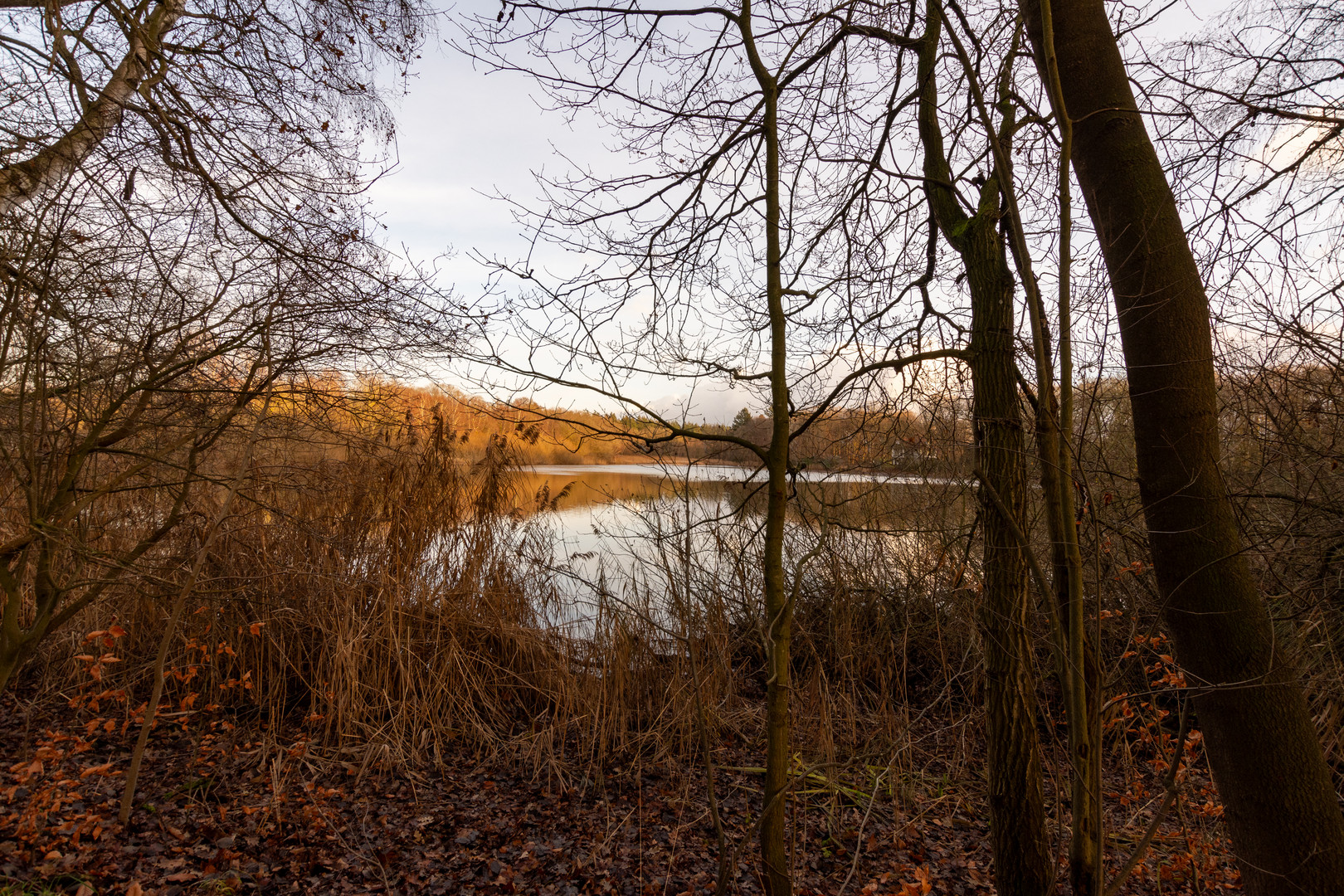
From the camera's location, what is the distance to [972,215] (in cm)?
274

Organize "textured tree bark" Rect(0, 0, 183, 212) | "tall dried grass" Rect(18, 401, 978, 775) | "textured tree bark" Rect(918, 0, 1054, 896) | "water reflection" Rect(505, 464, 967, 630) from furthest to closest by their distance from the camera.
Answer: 1. "water reflection" Rect(505, 464, 967, 630)
2. "tall dried grass" Rect(18, 401, 978, 775)
3. "textured tree bark" Rect(0, 0, 183, 212)
4. "textured tree bark" Rect(918, 0, 1054, 896)

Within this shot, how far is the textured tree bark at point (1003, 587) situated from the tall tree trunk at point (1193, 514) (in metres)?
0.37

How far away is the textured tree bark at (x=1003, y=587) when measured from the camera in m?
2.44

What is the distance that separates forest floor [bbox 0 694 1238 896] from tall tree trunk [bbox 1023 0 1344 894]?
68 centimetres

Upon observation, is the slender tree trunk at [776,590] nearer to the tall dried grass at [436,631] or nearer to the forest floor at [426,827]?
the forest floor at [426,827]

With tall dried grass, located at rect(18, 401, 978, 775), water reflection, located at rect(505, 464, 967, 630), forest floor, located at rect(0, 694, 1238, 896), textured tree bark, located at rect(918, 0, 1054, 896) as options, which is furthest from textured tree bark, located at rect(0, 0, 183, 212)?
textured tree bark, located at rect(918, 0, 1054, 896)

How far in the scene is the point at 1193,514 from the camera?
217 cm

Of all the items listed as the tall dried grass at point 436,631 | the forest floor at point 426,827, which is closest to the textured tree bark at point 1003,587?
the forest floor at point 426,827

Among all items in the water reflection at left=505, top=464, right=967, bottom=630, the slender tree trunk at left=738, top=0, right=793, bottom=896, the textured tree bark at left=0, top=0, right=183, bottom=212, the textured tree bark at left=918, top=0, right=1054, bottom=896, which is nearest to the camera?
the slender tree trunk at left=738, top=0, right=793, bottom=896

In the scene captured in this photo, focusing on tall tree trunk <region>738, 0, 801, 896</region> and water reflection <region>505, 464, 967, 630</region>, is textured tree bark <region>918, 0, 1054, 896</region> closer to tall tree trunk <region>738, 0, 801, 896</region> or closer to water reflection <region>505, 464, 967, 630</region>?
tall tree trunk <region>738, 0, 801, 896</region>

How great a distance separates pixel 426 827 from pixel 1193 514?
11.9 ft

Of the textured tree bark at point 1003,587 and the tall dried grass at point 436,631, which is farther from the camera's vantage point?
the tall dried grass at point 436,631

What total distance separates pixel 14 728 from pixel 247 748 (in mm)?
1471

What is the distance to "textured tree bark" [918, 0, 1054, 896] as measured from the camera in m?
2.44
